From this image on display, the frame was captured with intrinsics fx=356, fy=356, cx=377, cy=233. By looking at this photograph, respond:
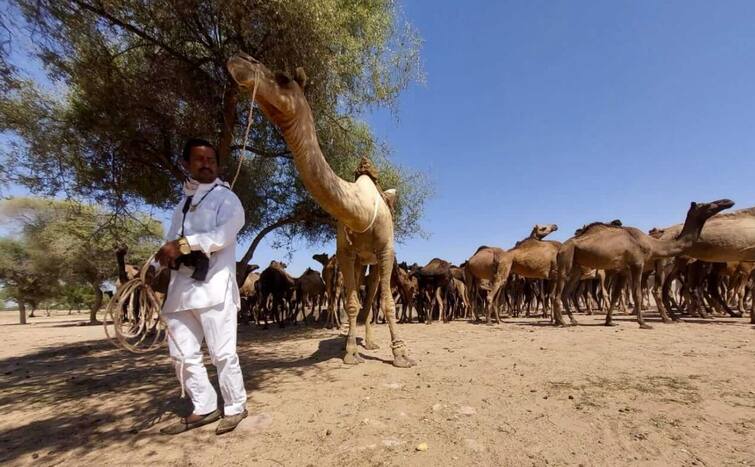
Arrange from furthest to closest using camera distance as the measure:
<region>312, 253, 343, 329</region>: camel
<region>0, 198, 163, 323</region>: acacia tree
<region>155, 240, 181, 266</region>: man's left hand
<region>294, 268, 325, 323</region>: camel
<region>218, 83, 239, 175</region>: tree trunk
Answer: <region>0, 198, 163, 323</region>: acacia tree < <region>294, 268, 325, 323</region>: camel < <region>312, 253, 343, 329</region>: camel < <region>218, 83, 239, 175</region>: tree trunk < <region>155, 240, 181, 266</region>: man's left hand

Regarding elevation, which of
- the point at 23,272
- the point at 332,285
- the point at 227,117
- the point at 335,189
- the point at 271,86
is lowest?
the point at 332,285

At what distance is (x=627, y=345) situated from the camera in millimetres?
5793

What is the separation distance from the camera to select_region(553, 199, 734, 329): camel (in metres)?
8.79

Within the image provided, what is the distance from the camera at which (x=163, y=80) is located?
23.0 ft

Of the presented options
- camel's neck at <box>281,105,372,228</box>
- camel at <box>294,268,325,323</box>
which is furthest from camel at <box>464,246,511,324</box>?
camel's neck at <box>281,105,372,228</box>

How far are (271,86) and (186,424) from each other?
9.36 feet

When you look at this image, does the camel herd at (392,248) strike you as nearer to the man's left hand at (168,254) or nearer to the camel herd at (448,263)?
the camel herd at (448,263)

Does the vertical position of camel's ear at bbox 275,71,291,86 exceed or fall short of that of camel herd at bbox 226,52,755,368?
it exceeds it

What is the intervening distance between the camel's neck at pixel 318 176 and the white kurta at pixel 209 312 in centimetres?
73

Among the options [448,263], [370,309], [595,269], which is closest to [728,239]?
[595,269]

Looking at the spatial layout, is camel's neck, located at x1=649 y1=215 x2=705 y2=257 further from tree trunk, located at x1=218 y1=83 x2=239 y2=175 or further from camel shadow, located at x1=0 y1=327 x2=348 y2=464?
tree trunk, located at x1=218 y1=83 x2=239 y2=175

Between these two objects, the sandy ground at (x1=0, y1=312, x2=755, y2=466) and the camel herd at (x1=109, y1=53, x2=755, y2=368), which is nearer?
the sandy ground at (x1=0, y1=312, x2=755, y2=466)

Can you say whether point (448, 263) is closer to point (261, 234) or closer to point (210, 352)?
point (261, 234)

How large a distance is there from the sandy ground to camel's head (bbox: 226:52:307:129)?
261 centimetres
